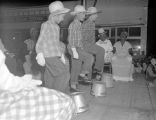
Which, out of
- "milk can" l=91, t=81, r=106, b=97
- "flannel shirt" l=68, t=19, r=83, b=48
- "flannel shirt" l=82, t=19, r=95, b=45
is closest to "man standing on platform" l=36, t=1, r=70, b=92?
"flannel shirt" l=68, t=19, r=83, b=48

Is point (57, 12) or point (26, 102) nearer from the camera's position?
point (26, 102)

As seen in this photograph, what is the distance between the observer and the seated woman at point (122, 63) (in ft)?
15.8

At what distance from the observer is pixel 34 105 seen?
1.24m

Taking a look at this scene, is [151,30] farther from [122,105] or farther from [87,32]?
[122,105]

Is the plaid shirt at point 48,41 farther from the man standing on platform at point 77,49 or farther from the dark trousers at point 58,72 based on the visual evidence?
the man standing on platform at point 77,49

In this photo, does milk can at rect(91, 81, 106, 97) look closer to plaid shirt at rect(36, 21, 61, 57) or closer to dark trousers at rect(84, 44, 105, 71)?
plaid shirt at rect(36, 21, 61, 57)

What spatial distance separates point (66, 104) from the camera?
4.33 feet

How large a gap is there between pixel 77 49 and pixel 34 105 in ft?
7.94

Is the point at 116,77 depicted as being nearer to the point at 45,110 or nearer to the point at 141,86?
the point at 141,86

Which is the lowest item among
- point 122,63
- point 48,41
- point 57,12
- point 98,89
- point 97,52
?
point 98,89

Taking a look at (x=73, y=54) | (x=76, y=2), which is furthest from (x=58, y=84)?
(x=76, y=2)

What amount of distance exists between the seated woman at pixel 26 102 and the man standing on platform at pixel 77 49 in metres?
2.10

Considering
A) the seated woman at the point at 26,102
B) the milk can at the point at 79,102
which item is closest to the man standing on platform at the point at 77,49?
the milk can at the point at 79,102

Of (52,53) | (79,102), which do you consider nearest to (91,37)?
(52,53)
